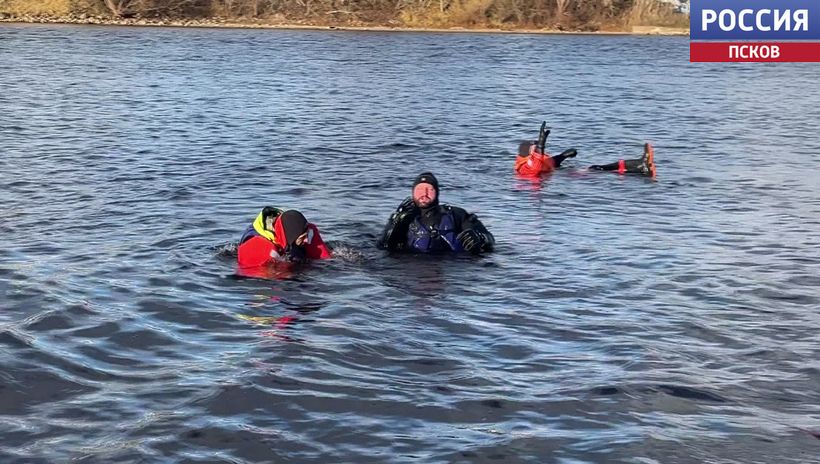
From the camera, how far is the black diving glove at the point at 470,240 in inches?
572

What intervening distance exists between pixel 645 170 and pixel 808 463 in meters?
14.5

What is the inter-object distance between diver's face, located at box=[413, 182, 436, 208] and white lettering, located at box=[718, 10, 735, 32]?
157 feet

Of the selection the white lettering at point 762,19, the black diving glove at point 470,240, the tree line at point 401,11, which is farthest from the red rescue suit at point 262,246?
the tree line at point 401,11

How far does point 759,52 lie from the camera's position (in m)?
56.6

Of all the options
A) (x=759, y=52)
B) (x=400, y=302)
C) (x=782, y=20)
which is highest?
(x=782, y=20)

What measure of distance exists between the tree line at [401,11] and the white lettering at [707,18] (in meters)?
8.85

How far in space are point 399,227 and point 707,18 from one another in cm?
5630

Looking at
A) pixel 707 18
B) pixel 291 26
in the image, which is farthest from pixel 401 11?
pixel 707 18

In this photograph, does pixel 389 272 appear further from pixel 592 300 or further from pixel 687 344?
pixel 687 344

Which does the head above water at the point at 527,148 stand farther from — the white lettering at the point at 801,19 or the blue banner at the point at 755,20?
the white lettering at the point at 801,19

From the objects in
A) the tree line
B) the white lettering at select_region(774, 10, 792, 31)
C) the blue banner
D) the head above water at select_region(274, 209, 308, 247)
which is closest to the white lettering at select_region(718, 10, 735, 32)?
the blue banner

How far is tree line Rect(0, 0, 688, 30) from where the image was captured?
77688 millimetres

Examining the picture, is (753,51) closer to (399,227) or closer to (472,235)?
(472,235)

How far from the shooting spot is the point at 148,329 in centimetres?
1127
